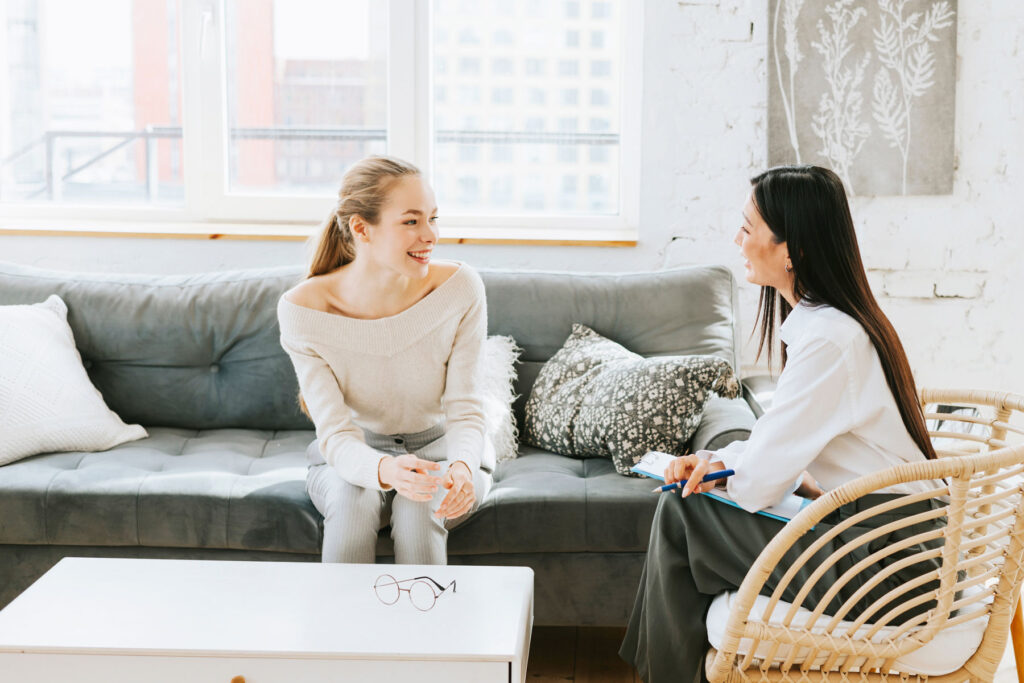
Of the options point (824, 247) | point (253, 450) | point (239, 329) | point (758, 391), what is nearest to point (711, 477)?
point (824, 247)

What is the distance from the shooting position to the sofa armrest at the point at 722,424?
2098 millimetres

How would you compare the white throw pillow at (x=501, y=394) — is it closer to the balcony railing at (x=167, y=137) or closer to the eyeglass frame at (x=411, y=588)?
the eyeglass frame at (x=411, y=588)

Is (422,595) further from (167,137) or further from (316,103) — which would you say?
(167,137)

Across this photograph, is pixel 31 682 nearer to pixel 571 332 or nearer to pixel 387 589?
pixel 387 589

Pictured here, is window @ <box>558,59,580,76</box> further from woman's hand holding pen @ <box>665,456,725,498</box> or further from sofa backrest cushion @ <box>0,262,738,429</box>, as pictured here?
woman's hand holding pen @ <box>665,456,725,498</box>

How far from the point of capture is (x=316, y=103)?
10.4 ft

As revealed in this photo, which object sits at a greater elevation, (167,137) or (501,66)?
(501,66)

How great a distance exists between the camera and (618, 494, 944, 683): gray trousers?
1.46m

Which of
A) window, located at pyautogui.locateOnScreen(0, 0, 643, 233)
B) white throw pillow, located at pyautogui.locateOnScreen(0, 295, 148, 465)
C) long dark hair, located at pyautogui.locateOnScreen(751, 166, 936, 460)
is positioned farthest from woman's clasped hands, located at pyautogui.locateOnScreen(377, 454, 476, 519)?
window, located at pyautogui.locateOnScreen(0, 0, 643, 233)

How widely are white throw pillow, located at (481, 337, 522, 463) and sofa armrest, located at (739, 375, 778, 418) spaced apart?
62 centimetres

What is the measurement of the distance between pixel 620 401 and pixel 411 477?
2.12 feet

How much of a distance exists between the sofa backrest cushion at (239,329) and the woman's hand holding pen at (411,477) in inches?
32.2

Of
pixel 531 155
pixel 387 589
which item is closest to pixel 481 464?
pixel 387 589

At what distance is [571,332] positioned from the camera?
262cm
